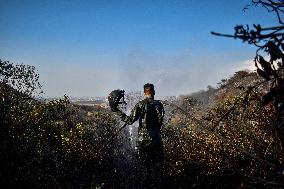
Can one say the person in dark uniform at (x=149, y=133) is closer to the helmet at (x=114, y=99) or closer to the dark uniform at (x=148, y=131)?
the dark uniform at (x=148, y=131)

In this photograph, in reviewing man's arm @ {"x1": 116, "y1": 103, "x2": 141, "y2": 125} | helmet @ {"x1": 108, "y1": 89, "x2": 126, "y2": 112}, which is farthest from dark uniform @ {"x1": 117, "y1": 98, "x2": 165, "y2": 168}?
helmet @ {"x1": 108, "y1": 89, "x2": 126, "y2": 112}

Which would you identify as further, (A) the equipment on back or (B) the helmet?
(A) the equipment on back

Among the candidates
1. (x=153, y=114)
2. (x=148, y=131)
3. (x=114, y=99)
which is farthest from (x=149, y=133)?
(x=114, y=99)

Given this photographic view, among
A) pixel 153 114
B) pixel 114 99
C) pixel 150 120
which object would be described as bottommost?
pixel 150 120

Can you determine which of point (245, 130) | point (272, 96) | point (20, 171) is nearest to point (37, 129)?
point (20, 171)

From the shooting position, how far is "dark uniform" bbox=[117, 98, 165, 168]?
6648 mm

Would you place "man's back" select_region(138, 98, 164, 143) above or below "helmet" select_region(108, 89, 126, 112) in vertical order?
below

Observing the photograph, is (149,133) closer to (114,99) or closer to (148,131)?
(148,131)

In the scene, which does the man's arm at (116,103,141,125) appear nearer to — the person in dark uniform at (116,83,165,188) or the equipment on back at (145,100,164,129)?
the person in dark uniform at (116,83,165,188)

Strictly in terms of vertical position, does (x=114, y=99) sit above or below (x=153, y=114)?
above

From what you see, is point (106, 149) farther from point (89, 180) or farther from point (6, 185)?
point (6, 185)

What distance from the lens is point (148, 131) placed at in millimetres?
6688

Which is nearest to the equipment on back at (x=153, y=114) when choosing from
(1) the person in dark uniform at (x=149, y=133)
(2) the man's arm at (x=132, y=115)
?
(1) the person in dark uniform at (x=149, y=133)

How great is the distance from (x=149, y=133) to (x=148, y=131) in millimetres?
44
